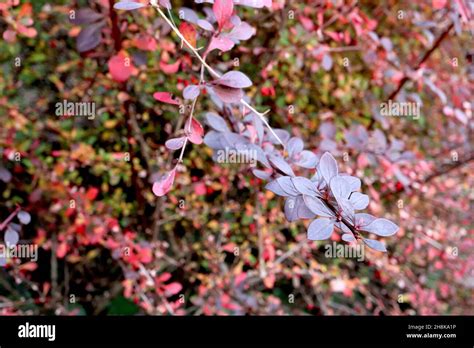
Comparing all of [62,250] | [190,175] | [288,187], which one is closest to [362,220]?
[288,187]

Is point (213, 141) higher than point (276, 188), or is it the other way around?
point (276, 188)

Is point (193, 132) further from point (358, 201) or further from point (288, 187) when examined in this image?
point (358, 201)

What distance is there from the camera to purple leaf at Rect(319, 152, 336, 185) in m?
0.90

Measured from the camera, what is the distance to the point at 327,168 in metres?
0.90

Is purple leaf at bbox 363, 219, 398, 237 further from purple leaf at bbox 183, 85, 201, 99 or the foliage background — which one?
the foliage background

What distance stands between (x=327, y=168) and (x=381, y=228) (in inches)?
5.8

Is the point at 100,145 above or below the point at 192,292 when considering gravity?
above

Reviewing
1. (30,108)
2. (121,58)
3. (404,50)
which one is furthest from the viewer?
(404,50)

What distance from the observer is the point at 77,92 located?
182 centimetres

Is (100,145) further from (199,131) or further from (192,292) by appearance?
(199,131)

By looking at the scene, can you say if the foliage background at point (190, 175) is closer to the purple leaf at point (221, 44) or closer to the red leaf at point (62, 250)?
the red leaf at point (62, 250)

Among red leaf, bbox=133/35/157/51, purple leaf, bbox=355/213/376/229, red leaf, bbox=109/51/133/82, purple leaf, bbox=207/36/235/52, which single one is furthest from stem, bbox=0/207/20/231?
purple leaf, bbox=355/213/376/229

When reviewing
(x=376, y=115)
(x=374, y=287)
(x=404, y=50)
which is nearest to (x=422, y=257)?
(x=374, y=287)
